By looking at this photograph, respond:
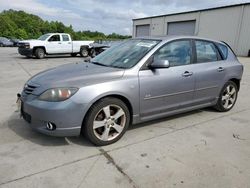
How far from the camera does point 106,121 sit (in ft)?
10.8

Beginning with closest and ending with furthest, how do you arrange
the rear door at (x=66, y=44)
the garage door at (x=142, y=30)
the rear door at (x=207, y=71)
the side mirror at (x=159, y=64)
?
the side mirror at (x=159, y=64) → the rear door at (x=207, y=71) → the rear door at (x=66, y=44) → the garage door at (x=142, y=30)

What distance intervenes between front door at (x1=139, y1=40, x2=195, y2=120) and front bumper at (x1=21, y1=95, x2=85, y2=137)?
3.40 feet

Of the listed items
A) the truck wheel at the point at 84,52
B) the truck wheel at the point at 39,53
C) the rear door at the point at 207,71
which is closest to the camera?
the rear door at the point at 207,71

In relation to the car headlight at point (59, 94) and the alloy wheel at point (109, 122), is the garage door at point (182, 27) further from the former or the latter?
the car headlight at point (59, 94)

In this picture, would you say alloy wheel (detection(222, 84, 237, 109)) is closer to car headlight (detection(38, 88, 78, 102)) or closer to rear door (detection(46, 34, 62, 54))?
car headlight (detection(38, 88, 78, 102))

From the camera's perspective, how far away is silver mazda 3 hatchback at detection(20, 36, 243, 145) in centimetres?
305

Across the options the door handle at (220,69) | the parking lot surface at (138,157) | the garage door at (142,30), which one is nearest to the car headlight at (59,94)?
the parking lot surface at (138,157)

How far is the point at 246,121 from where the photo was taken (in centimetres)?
453

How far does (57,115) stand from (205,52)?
301 centimetres

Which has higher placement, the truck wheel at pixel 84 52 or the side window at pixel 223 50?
the side window at pixel 223 50

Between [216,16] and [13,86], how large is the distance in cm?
2391

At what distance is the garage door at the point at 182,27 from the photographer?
28.0 m

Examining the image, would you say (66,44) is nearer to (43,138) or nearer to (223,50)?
(223,50)

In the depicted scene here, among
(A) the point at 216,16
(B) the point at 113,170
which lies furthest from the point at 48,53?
(A) the point at 216,16
